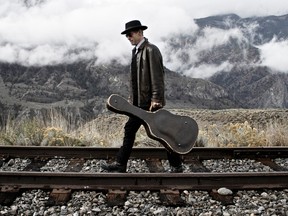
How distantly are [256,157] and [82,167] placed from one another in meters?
3.04

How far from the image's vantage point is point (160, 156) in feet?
25.2

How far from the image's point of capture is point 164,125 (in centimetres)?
595

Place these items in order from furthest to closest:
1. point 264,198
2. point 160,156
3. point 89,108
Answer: point 89,108
point 160,156
point 264,198

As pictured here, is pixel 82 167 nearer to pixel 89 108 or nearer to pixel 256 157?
pixel 256 157

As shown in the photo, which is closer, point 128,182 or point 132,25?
point 128,182

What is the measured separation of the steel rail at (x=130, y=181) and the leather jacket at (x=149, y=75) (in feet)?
3.45

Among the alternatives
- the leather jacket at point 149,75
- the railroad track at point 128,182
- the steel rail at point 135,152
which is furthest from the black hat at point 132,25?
the steel rail at point 135,152

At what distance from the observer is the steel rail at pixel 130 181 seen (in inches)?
217

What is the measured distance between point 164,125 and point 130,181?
2.94ft

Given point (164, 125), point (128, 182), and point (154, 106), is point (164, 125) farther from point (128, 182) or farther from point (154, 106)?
point (128, 182)

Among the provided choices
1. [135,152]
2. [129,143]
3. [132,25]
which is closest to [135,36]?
[132,25]

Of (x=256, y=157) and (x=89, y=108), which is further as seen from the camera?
(x=89, y=108)

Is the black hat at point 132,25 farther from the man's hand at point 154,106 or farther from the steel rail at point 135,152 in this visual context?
the steel rail at point 135,152

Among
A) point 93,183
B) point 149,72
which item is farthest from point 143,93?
point 93,183
